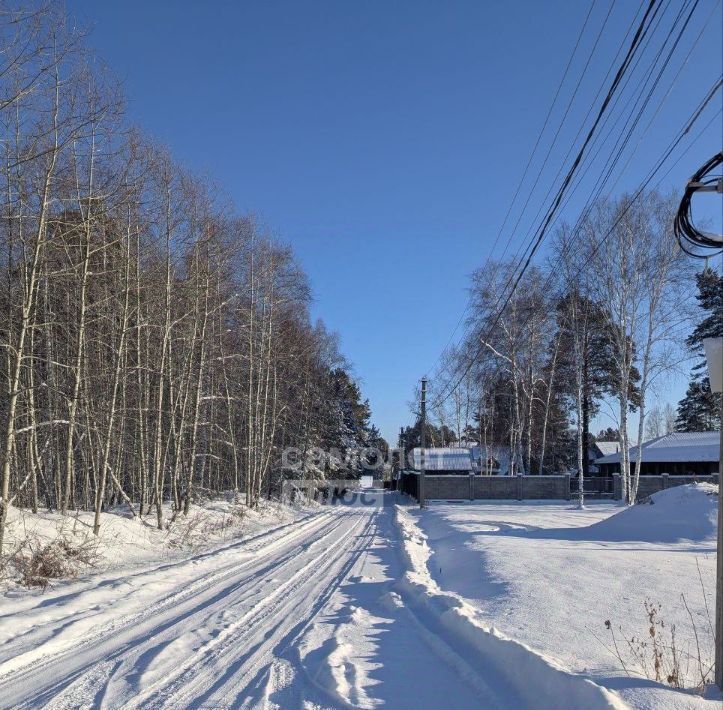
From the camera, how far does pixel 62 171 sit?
12703mm

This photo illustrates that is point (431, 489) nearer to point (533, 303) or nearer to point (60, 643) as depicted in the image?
point (533, 303)

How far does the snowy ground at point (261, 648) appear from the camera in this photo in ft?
16.2

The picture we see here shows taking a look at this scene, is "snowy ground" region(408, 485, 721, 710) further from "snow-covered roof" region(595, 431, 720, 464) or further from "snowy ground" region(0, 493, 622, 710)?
"snow-covered roof" region(595, 431, 720, 464)

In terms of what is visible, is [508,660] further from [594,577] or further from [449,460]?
[449,460]

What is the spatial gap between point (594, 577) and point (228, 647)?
6785mm

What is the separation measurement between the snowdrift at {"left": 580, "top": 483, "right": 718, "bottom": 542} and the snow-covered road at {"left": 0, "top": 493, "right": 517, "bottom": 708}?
857 cm

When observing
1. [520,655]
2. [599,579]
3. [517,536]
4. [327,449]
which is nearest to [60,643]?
[520,655]

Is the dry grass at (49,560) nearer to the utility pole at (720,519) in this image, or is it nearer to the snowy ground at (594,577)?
the snowy ground at (594,577)

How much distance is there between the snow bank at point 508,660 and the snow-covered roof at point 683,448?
36193mm

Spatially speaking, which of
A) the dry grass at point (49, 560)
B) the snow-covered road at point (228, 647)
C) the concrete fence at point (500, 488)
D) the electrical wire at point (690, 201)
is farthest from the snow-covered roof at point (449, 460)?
the electrical wire at point (690, 201)

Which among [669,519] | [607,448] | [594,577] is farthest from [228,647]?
[607,448]

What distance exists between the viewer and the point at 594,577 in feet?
35.2

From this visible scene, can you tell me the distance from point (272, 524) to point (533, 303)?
19625 millimetres

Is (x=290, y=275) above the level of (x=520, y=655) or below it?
above
